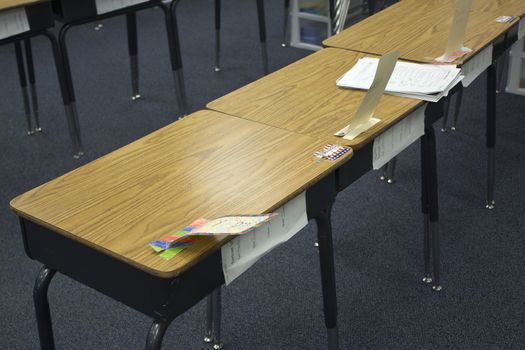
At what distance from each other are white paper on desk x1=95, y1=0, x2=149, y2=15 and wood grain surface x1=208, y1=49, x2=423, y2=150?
1.29 m

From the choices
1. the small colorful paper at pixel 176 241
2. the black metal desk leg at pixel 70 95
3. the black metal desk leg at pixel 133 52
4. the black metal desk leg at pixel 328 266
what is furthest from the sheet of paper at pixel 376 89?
the black metal desk leg at pixel 133 52

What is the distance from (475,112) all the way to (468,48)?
1.36 meters

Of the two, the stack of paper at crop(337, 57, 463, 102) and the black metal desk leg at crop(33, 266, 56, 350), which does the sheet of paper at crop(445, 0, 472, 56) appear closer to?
the stack of paper at crop(337, 57, 463, 102)

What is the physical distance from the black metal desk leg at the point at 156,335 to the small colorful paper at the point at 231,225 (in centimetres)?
17

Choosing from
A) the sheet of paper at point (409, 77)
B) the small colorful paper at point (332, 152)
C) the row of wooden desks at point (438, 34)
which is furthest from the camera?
the row of wooden desks at point (438, 34)

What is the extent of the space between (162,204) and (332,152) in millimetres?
414

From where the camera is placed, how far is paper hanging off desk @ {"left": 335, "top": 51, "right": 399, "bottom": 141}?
1.82m

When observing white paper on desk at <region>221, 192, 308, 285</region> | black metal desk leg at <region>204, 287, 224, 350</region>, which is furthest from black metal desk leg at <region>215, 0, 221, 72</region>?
white paper on desk at <region>221, 192, 308, 285</region>

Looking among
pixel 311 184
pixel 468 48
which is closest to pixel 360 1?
pixel 468 48

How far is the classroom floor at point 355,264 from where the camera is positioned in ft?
7.62

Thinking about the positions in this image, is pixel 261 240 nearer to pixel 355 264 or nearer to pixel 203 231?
pixel 203 231

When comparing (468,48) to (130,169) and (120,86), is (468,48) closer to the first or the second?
(130,169)

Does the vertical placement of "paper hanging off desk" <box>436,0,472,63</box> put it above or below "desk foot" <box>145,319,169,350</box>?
above

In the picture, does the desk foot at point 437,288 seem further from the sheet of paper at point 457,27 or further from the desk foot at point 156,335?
the desk foot at point 156,335
